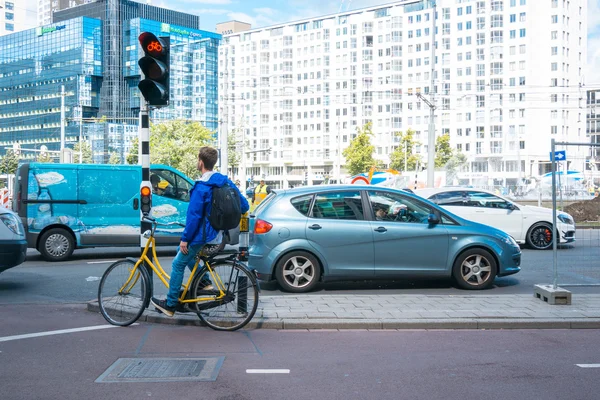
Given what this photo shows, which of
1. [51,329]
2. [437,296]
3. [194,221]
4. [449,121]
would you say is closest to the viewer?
[194,221]

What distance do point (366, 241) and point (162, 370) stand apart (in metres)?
4.71

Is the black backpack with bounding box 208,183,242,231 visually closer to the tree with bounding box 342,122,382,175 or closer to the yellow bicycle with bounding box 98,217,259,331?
the yellow bicycle with bounding box 98,217,259,331

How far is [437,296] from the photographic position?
30.5 feet

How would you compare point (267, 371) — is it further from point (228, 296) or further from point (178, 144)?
point (178, 144)

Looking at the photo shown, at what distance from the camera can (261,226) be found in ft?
32.3

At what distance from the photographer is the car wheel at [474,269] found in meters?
9.95

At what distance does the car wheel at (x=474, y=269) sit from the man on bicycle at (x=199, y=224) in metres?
4.31

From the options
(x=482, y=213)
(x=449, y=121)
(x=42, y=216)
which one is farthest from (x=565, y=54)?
(x=42, y=216)

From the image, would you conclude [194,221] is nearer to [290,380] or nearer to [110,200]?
[290,380]

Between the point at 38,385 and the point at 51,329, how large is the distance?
2322mm

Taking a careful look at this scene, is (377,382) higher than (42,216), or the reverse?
(42,216)

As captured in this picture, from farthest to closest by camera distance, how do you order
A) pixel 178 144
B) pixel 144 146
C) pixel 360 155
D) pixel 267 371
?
1. pixel 360 155
2. pixel 178 144
3. pixel 144 146
4. pixel 267 371

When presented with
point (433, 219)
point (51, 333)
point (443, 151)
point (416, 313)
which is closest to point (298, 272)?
point (433, 219)

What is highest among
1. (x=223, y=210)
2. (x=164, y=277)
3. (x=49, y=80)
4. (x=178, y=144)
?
(x=49, y=80)
